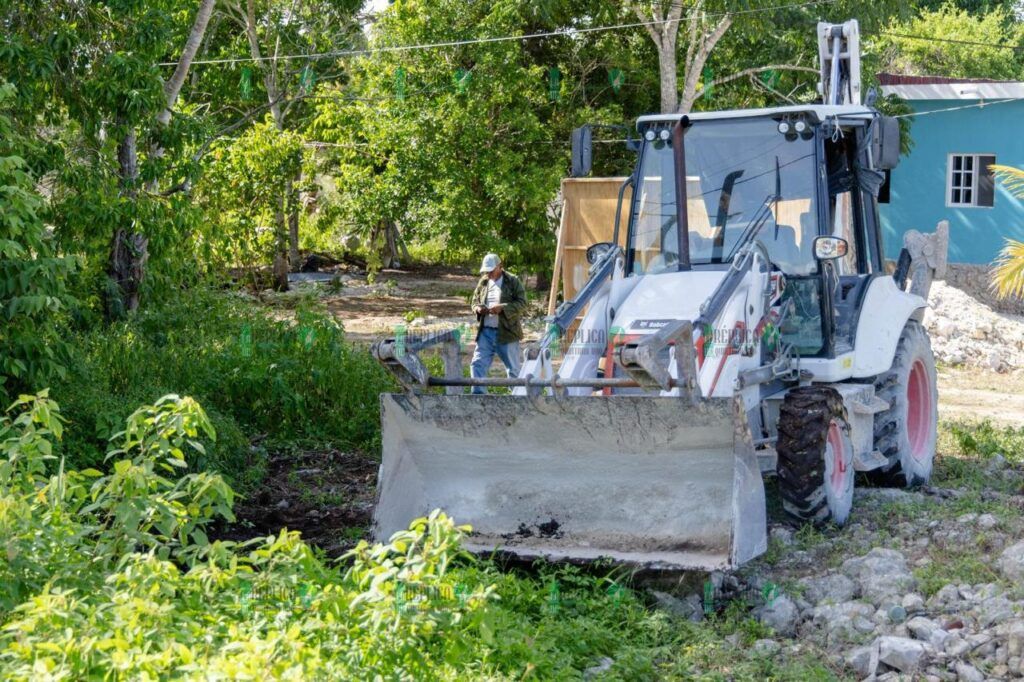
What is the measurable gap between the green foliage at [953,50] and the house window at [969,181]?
7.47m

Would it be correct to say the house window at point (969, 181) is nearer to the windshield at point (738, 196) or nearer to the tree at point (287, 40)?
the tree at point (287, 40)

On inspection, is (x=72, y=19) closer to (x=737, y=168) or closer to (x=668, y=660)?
(x=737, y=168)

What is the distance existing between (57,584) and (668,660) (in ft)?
9.44

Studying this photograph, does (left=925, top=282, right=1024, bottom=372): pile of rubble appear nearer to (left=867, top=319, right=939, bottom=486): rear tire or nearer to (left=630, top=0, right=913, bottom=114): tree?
(left=630, top=0, right=913, bottom=114): tree

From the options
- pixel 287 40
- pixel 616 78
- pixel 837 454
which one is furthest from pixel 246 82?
pixel 837 454

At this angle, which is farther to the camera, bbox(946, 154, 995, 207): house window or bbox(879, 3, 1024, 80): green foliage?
bbox(879, 3, 1024, 80): green foliage

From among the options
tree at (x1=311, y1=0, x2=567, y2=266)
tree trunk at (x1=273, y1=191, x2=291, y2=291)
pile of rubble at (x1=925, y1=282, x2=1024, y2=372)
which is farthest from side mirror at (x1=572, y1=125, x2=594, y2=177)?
tree trunk at (x1=273, y1=191, x2=291, y2=291)

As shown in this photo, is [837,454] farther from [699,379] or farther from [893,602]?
[893,602]

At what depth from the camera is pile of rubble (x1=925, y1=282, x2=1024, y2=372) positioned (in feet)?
58.6

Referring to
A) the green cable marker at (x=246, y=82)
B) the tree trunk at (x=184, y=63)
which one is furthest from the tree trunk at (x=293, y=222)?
the tree trunk at (x=184, y=63)

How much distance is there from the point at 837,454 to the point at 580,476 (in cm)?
185

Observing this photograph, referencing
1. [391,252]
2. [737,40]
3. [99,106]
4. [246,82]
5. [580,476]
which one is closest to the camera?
[580,476]

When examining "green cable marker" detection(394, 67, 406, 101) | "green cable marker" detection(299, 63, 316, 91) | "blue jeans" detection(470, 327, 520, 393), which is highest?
"green cable marker" detection(299, 63, 316, 91)

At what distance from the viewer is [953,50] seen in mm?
34656
